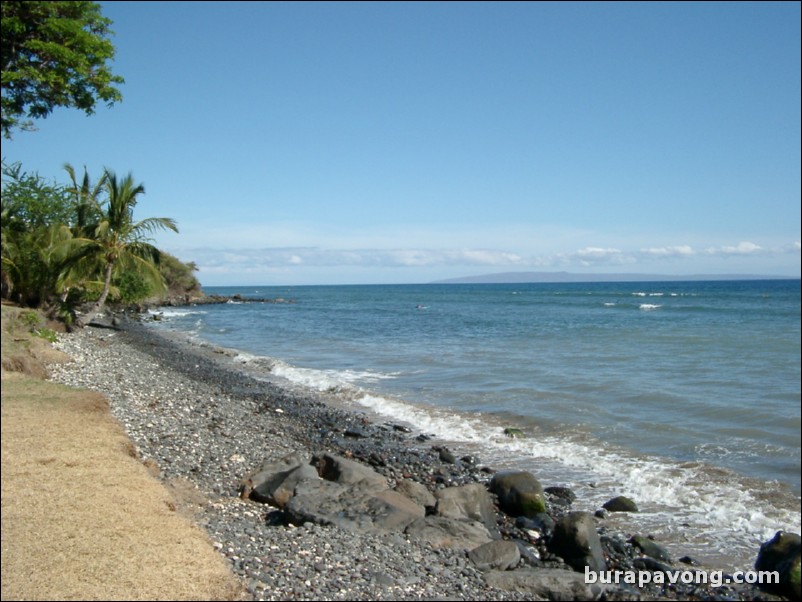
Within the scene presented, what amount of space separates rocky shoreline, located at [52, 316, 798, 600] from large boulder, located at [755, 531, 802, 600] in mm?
277

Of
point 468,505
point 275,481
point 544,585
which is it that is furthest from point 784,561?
point 275,481

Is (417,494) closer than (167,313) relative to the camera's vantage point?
Yes

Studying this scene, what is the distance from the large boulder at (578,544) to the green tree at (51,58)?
11.6m

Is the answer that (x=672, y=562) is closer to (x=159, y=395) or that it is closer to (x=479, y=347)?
(x=159, y=395)

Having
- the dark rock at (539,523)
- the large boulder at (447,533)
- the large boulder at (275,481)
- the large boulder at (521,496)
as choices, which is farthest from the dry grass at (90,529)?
the large boulder at (521,496)

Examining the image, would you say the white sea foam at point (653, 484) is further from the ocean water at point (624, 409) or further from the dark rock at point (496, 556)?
the dark rock at point (496, 556)

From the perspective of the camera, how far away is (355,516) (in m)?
6.69

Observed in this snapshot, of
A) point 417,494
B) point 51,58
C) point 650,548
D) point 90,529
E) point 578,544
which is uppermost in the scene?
point 51,58

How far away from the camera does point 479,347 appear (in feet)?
93.4

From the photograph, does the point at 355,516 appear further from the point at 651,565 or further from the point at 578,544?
the point at 651,565

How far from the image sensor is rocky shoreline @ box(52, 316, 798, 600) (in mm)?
5348

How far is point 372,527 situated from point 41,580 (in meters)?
A: 3.26

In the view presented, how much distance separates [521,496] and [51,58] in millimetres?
11664

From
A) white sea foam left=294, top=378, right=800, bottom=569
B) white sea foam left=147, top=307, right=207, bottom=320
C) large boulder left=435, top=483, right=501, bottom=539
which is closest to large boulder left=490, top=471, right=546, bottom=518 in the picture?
large boulder left=435, top=483, right=501, bottom=539
